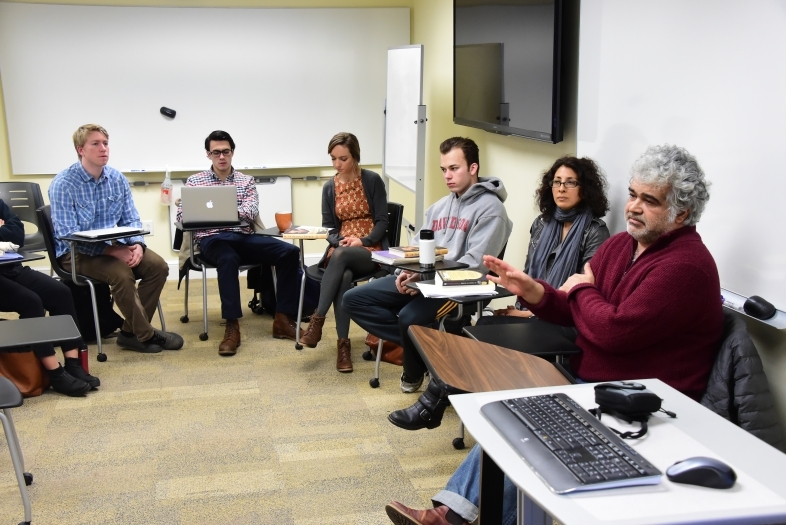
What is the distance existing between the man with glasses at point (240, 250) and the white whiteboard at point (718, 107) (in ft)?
7.30

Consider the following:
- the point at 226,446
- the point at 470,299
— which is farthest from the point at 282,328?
the point at 470,299

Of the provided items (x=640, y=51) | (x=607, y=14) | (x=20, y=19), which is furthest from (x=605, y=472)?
(x=20, y=19)

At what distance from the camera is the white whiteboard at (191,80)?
18.7 feet

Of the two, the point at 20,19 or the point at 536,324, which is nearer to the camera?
the point at 536,324

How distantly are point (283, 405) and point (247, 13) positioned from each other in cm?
360

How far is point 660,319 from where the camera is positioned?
1925 mm

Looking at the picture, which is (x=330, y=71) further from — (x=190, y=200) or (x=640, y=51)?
(x=640, y=51)

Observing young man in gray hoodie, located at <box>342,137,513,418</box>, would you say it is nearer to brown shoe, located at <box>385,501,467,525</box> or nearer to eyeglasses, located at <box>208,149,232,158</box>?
brown shoe, located at <box>385,501,467,525</box>

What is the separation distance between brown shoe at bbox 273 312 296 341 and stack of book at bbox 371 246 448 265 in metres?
1.52

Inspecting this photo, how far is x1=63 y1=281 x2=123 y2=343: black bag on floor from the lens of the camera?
428 cm

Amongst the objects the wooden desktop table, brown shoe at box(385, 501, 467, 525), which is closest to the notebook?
the wooden desktop table

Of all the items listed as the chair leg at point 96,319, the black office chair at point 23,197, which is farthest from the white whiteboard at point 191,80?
the chair leg at point 96,319

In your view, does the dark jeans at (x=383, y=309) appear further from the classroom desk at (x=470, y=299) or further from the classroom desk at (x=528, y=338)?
the classroom desk at (x=528, y=338)

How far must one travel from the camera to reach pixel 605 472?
1.26m
